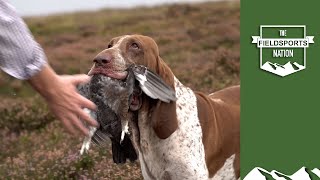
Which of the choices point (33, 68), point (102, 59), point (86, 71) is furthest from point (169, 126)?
point (86, 71)

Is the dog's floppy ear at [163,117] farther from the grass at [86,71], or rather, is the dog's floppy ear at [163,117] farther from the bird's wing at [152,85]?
the grass at [86,71]

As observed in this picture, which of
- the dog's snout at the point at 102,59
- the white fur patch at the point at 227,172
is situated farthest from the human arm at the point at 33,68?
the white fur patch at the point at 227,172

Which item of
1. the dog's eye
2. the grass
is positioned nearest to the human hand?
the grass

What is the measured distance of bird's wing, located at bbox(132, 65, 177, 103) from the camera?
5.13 meters

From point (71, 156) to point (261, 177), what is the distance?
10.2 ft

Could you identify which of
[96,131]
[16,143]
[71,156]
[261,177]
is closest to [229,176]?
[261,177]

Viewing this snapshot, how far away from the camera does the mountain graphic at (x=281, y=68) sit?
225 inches

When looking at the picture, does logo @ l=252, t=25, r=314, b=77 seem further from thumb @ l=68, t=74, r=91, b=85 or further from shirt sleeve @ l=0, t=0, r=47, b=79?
shirt sleeve @ l=0, t=0, r=47, b=79

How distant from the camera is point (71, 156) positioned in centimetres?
849

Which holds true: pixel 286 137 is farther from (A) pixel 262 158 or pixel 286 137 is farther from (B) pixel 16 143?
(B) pixel 16 143

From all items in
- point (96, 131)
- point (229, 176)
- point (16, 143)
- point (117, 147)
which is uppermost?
point (96, 131)

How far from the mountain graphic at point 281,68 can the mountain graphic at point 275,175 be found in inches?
34.1

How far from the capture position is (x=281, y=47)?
5699mm

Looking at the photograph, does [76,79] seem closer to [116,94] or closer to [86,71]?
[116,94]
